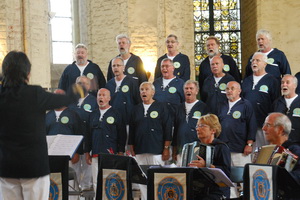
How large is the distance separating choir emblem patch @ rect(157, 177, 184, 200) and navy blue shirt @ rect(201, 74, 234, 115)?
121 inches

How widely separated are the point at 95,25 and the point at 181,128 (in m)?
6.99

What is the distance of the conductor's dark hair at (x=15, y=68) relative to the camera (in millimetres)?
4918

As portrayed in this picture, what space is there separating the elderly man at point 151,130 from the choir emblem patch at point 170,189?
2739 mm

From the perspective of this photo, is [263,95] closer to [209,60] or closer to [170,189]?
[209,60]

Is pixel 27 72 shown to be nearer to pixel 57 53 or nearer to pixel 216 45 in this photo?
pixel 216 45

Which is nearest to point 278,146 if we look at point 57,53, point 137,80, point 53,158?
point 53,158

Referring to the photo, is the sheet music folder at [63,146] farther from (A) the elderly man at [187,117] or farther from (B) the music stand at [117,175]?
(A) the elderly man at [187,117]

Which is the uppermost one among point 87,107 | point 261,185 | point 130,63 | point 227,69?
point 130,63

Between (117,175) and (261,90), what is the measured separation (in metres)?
3.26

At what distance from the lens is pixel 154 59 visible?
1536 cm

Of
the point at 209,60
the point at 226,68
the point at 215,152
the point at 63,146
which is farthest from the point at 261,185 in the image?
the point at 209,60

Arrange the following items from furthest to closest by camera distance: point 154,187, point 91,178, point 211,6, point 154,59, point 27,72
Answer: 1. point 211,6
2. point 154,59
3. point 91,178
4. point 154,187
5. point 27,72

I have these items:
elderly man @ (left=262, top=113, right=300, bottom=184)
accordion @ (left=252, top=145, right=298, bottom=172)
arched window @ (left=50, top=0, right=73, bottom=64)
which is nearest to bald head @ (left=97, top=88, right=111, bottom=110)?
accordion @ (left=252, top=145, right=298, bottom=172)

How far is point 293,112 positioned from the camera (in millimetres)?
8898
